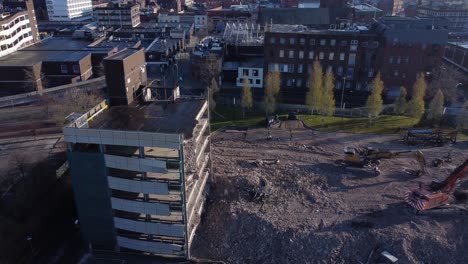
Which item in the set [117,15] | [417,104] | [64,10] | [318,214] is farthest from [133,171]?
[64,10]

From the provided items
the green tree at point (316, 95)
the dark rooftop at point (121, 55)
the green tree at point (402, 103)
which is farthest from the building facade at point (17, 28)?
the green tree at point (402, 103)

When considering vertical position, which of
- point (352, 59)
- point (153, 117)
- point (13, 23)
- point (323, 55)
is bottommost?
point (352, 59)

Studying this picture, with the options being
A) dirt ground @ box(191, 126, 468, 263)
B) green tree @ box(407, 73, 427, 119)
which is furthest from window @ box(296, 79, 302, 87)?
dirt ground @ box(191, 126, 468, 263)

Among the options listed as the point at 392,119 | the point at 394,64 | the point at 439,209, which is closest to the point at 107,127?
the point at 439,209

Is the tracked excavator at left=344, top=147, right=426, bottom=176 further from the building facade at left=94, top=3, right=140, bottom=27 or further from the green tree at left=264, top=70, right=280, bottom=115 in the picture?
the building facade at left=94, top=3, right=140, bottom=27

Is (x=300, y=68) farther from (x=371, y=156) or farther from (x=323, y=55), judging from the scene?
(x=371, y=156)

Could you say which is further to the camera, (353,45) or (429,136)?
(353,45)

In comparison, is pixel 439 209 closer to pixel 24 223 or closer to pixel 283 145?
pixel 283 145
